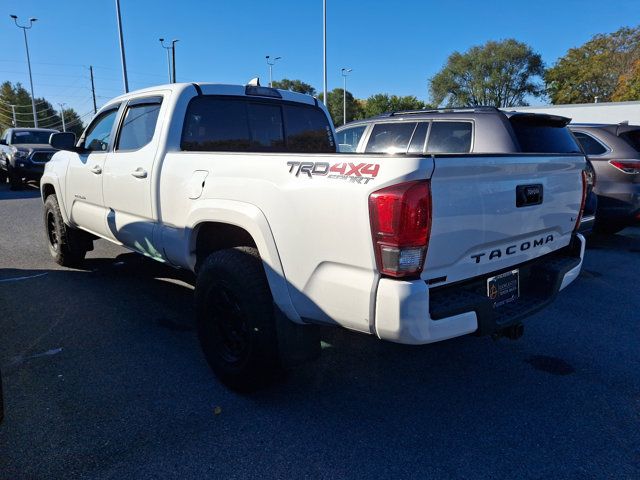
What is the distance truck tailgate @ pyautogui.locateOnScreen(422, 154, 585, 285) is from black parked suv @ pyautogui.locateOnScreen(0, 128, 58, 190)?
14.0 m

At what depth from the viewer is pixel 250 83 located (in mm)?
4102

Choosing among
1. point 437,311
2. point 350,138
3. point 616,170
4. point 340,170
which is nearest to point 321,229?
point 340,170

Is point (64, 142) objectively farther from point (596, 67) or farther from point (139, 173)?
point (596, 67)

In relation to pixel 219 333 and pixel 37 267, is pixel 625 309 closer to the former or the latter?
pixel 219 333

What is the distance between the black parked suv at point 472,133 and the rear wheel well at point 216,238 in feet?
8.14

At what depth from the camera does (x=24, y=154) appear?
1372 cm

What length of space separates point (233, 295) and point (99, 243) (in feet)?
17.6

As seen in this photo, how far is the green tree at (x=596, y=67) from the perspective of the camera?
41812 mm

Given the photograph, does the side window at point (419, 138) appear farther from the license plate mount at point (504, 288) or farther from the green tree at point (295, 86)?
the green tree at point (295, 86)

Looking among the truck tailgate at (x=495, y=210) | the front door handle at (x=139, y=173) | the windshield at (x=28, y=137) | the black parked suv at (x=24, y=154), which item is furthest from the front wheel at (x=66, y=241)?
the windshield at (x=28, y=137)

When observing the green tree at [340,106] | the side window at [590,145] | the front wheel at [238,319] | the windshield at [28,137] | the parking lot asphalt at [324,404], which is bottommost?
the parking lot asphalt at [324,404]

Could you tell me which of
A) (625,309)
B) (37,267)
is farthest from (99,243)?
(625,309)

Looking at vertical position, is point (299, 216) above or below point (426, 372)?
above

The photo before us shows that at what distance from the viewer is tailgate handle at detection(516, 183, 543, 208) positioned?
248 centimetres
